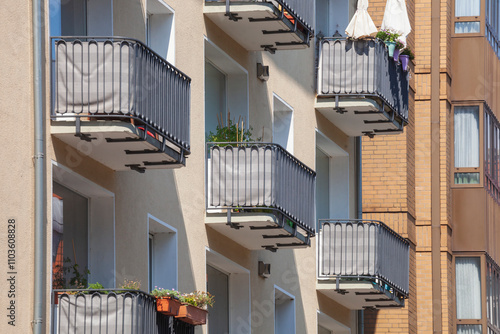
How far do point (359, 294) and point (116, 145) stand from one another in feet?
36.2

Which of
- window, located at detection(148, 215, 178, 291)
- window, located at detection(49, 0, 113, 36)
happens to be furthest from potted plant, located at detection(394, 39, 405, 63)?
window, located at detection(49, 0, 113, 36)

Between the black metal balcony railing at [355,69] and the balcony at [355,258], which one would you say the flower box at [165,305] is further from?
the black metal balcony railing at [355,69]

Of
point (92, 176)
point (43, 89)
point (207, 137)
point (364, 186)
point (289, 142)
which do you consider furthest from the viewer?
point (364, 186)

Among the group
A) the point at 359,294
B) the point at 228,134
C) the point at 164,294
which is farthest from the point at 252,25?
the point at 359,294

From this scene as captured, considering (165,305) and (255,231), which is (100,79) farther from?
(255,231)

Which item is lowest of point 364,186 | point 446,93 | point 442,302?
point 442,302

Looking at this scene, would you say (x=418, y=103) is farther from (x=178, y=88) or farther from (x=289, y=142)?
(x=178, y=88)

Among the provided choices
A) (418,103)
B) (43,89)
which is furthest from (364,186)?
(43,89)

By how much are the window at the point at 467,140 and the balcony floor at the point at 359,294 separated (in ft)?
22.5

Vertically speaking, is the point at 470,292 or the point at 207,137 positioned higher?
the point at 207,137

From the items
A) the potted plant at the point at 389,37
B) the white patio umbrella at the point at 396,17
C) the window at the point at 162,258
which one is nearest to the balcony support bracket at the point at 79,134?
the window at the point at 162,258

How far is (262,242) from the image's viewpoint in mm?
24969

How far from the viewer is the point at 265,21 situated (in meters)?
24.6

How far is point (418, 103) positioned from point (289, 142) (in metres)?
8.22
